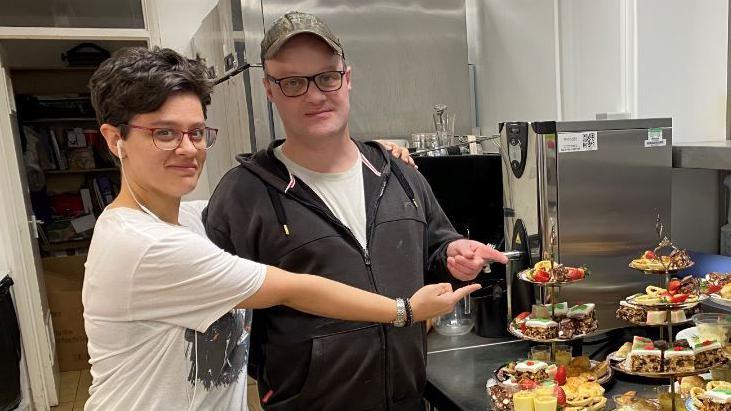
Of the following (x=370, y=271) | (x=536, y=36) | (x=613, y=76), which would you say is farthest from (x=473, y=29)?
(x=370, y=271)

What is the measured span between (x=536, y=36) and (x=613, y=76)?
1.53 feet

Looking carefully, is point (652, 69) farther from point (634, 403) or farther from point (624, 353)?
point (634, 403)

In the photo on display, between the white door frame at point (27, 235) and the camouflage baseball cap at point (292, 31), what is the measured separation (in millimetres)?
2506

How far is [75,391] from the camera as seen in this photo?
3.96m

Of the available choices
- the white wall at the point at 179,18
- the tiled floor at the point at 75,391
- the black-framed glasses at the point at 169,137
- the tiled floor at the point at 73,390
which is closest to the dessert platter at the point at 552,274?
the black-framed glasses at the point at 169,137

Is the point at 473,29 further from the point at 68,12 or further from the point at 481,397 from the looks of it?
the point at 68,12

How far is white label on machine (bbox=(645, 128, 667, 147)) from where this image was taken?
166cm

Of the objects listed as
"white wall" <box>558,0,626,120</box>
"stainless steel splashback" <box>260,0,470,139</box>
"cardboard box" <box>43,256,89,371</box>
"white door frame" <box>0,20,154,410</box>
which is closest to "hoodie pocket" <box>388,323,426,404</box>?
"white wall" <box>558,0,626,120</box>

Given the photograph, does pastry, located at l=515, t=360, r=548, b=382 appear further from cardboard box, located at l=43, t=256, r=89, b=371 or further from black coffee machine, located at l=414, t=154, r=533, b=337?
cardboard box, located at l=43, t=256, r=89, b=371

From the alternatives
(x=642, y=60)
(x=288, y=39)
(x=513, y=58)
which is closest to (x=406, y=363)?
(x=288, y=39)

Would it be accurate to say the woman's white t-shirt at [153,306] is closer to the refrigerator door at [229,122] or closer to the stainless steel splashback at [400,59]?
the refrigerator door at [229,122]

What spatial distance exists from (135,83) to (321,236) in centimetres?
53

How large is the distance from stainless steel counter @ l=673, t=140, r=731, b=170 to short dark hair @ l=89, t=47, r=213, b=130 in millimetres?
1453

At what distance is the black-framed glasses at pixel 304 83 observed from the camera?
1.32 meters
